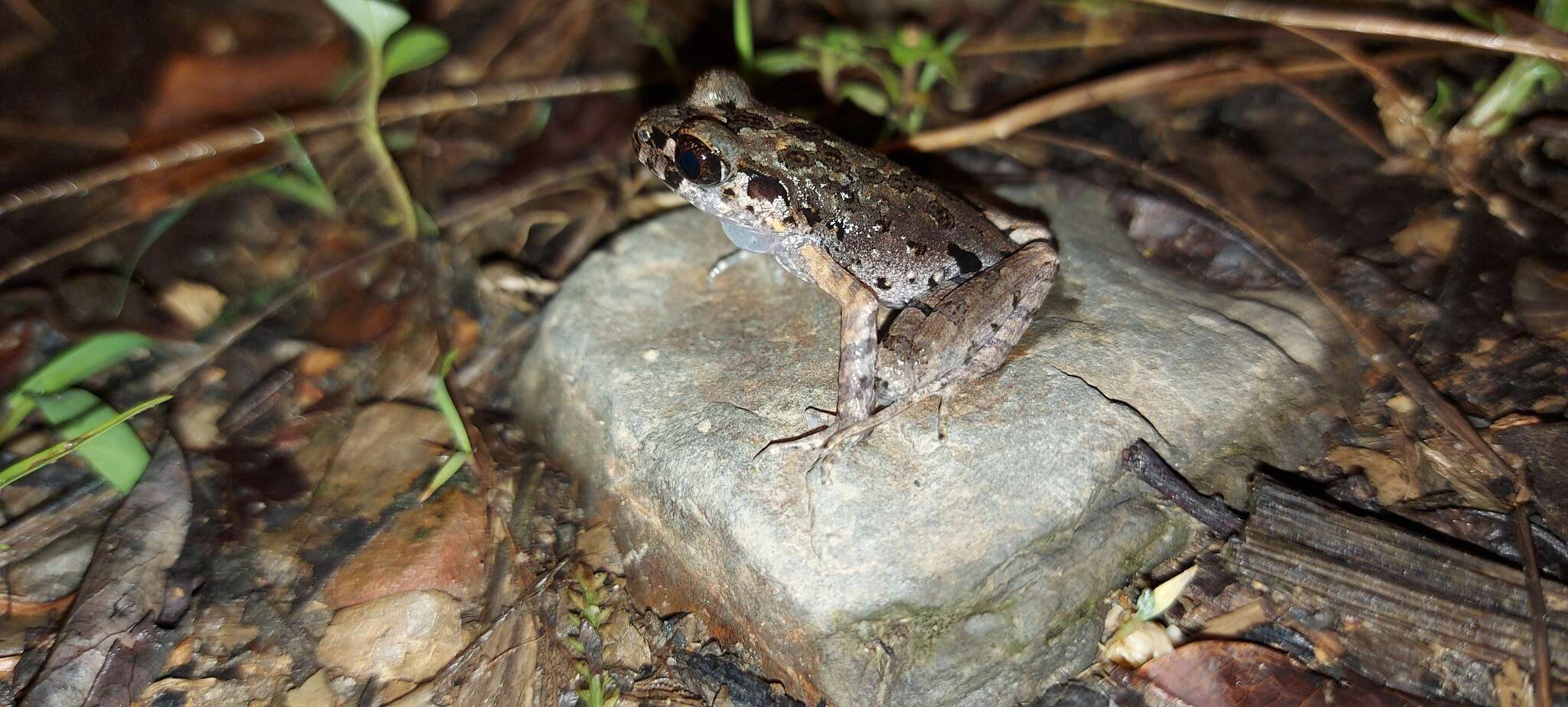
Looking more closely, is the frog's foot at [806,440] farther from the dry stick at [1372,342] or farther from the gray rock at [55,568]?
the gray rock at [55,568]

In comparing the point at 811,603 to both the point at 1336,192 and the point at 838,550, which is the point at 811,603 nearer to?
the point at 838,550

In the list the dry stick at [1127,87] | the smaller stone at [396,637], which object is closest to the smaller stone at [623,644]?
the smaller stone at [396,637]

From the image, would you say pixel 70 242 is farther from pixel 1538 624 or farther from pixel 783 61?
pixel 1538 624

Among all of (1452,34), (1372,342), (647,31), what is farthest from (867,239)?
(647,31)

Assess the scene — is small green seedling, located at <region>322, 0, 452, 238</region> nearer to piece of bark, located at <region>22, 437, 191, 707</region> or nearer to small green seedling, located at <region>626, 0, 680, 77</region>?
piece of bark, located at <region>22, 437, 191, 707</region>

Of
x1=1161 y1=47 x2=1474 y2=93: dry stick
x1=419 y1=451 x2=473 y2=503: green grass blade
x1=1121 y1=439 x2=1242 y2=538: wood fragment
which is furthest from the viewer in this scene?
x1=1161 y1=47 x2=1474 y2=93: dry stick

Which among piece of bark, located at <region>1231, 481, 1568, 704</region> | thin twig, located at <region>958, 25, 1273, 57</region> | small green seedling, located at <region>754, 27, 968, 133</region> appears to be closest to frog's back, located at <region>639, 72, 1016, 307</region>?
small green seedling, located at <region>754, 27, 968, 133</region>

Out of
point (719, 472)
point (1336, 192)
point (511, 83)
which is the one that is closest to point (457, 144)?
point (511, 83)
